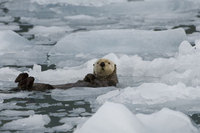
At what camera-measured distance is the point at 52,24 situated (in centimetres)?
1201

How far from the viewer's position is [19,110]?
5.16m

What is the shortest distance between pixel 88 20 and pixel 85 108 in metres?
7.36

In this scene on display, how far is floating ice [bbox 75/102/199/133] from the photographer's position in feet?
12.8

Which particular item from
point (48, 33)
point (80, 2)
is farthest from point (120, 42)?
point (80, 2)

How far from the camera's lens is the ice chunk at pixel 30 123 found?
4.54 m

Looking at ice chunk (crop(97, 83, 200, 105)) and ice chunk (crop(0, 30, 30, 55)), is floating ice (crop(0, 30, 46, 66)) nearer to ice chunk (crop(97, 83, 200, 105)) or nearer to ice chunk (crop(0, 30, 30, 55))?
ice chunk (crop(0, 30, 30, 55))

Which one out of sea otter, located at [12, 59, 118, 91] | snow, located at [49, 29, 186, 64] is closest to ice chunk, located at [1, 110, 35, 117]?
sea otter, located at [12, 59, 118, 91]

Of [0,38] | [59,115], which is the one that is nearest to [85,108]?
[59,115]

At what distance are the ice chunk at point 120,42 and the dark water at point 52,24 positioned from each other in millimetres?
678

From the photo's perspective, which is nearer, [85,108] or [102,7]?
[85,108]

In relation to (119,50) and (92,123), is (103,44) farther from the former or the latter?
(92,123)

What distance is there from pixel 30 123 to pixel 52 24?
7460mm

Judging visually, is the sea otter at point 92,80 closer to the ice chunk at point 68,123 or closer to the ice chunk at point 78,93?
the ice chunk at point 78,93

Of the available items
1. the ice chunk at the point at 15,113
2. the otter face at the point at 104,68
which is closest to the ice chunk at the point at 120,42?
the otter face at the point at 104,68
